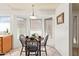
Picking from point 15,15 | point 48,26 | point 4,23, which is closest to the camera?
point 4,23

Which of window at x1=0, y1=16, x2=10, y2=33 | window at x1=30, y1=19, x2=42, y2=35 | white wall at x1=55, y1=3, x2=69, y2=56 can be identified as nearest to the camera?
window at x1=0, y1=16, x2=10, y2=33

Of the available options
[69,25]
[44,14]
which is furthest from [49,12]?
[69,25]

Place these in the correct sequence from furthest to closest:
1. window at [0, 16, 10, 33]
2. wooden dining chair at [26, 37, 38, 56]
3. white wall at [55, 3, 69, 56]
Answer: wooden dining chair at [26, 37, 38, 56]
white wall at [55, 3, 69, 56]
window at [0, 16, 10, 33]

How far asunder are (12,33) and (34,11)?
0.60m

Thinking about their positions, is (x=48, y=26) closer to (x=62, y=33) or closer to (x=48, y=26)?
(x=48, y=26)

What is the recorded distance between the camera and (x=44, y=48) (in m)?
2.42

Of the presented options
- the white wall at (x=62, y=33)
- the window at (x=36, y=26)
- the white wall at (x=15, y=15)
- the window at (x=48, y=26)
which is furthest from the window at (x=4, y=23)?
the white wall at (x=62, y=33)

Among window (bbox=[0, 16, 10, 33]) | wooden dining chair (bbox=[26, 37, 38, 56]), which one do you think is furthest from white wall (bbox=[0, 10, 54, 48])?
wooden dining chair (bbox=[26, 37, 38, 56])

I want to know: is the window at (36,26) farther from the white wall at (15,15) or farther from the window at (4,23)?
the window at (4,23)

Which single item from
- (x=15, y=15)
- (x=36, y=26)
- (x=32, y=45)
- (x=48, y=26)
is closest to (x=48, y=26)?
(x=48, y=26)

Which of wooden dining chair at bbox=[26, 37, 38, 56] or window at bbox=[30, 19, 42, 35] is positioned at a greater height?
window at bbox=[30, 19, 42, 35]

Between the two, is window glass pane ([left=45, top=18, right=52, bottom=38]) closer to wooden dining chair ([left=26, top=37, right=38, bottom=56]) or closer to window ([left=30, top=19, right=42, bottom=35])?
window ([left=30, top=19, right=42, bottom=35])

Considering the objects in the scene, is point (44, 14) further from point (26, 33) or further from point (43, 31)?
point (26, 33)

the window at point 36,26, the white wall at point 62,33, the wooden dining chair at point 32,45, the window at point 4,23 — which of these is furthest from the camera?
the wooden dining chair at point 32,45
